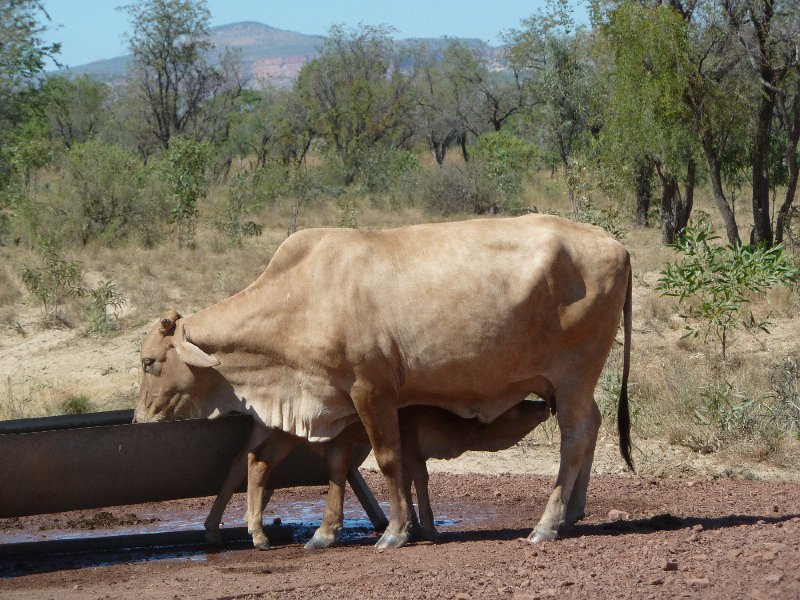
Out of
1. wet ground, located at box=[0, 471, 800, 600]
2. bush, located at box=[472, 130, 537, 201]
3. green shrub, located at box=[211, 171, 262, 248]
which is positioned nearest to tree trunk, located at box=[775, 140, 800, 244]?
green shrub, located at box=[211, 171, 262, 248]

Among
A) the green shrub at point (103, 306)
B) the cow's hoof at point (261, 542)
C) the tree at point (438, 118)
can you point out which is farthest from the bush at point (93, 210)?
the tree at point (438, 118)

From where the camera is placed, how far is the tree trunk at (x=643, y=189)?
2113 cm

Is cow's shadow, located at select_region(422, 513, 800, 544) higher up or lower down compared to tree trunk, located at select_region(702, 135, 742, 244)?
lower down

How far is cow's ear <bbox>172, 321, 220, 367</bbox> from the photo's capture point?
22.9ft

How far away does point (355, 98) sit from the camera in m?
33.6

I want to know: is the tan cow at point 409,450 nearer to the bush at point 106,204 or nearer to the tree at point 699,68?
the tree at point 699,68

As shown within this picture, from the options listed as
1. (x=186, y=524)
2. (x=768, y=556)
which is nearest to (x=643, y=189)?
(x=186, y=524)

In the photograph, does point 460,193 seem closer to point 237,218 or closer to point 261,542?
point 237,218

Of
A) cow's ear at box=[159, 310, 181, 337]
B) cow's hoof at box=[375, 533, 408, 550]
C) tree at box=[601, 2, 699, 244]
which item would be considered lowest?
cow's hoof at box=[375, 533, 408, 550]

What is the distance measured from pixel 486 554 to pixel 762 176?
12.5 m

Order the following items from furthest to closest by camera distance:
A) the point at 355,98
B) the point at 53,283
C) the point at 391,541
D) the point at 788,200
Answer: the point at 355,98, the point at 788,200, the point at 53,283, the point at 391,541

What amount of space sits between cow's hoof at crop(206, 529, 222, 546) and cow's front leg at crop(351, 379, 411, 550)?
1.06 meters

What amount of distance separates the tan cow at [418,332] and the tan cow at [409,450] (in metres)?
0.19

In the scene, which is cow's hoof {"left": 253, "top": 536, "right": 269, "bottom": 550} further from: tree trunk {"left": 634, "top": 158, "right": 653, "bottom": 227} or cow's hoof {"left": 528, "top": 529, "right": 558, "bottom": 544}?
tree trunk {"left": 634, "top": 158, "right": 653, "bottom": 227}
